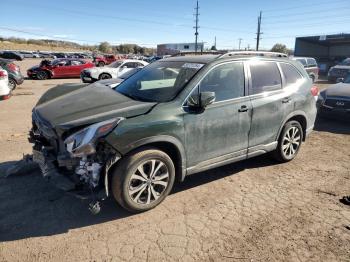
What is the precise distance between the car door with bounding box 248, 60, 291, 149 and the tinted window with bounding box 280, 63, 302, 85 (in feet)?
0.57

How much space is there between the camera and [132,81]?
4863 millimetres

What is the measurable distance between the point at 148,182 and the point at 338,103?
6766mm

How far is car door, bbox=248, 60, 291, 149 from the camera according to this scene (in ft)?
15.0

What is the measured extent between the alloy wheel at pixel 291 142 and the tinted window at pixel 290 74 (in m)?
0.80

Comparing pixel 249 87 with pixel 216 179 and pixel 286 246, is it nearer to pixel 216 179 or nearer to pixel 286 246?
pixel 216 179

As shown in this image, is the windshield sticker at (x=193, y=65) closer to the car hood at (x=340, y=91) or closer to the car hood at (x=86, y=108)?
the car hood at (x=86, y=108)

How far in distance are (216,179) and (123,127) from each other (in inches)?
78.2

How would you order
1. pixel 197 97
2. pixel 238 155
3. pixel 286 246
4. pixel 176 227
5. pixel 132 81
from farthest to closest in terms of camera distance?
pixel 132 81
pixel 238 155
pixel 197 97
pixel 176 227
pixel 286 246

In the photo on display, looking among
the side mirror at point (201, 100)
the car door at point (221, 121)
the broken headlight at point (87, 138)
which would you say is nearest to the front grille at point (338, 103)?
the car door at point (221, 121)

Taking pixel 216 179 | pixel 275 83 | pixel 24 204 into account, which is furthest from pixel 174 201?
pixel 275 83

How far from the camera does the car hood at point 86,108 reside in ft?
11.2

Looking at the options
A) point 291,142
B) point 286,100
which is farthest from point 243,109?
point 291,142

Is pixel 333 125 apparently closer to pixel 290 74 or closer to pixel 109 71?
pixel 290 74

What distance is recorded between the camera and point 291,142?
5.32 meters
